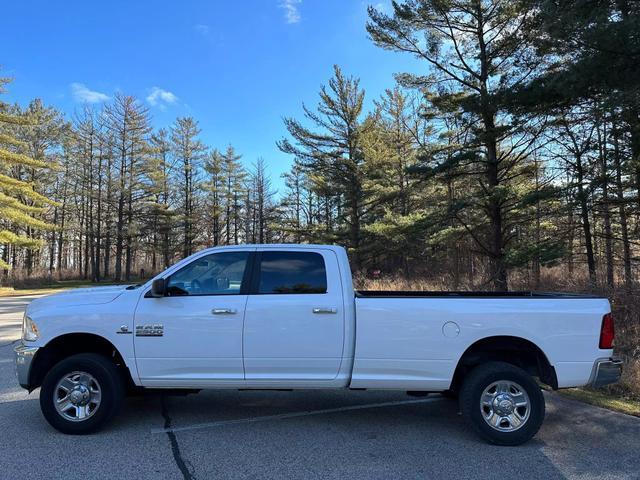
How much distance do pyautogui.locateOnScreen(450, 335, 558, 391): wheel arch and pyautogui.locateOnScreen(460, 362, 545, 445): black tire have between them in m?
0.20

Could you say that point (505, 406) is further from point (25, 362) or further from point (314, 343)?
point (25, 362)

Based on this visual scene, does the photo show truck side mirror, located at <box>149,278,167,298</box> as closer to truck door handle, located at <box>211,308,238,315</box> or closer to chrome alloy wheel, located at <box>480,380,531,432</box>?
truck door handle, located at <box>211,308,238,315</box>

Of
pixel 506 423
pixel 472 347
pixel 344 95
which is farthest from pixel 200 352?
pixel 344 95

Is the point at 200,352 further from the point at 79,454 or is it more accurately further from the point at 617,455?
the point at 617,455

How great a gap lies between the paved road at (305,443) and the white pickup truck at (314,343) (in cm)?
38

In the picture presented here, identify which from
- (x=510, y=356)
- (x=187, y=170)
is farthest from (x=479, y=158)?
(x=187, y=170)

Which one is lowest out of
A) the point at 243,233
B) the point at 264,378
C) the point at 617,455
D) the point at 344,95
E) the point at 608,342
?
the point at 617,455

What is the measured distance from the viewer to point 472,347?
4914 mm

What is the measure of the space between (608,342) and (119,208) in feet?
171

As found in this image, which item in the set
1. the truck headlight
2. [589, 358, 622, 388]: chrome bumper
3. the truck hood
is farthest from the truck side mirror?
[589, 358, 622, 388]: chrome bumper

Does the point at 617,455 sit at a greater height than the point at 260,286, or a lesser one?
lesser

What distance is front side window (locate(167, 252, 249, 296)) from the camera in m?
5.01

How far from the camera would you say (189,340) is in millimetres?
4848

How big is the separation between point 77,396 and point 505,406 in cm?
425
